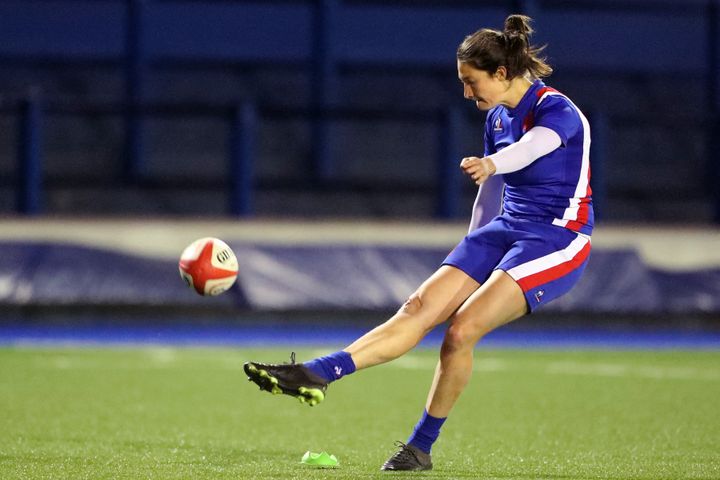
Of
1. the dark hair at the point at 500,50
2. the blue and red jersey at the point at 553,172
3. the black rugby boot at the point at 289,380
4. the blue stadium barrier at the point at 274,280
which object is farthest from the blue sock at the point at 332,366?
the blue stadium barrier at the point at 274,280

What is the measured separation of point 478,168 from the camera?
5645mm

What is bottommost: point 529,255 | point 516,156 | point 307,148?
point 307,148

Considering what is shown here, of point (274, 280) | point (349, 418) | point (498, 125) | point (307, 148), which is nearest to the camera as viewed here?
point (498, 125)

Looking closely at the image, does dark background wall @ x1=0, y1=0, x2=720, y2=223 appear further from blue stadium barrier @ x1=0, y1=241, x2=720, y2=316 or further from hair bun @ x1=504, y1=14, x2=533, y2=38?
hair bun @ x1=504, y1=14, x2=533, y2=38

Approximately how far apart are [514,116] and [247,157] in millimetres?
8160

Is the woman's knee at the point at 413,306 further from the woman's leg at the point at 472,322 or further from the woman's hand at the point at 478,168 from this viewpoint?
the woman's hand at the point at 478,168

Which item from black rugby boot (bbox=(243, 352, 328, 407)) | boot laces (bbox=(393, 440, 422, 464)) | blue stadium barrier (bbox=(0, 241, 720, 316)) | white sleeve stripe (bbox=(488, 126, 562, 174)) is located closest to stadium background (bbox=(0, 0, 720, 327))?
blue stadium barrier (bbox=(0, 241, 720, 316))

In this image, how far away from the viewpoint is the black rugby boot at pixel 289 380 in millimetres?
5641

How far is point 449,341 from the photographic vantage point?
6059mm

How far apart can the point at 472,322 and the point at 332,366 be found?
25.2 inches

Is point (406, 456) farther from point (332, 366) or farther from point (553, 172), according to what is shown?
point (553, 172)

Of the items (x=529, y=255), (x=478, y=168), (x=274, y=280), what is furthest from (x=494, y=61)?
(x=274, y=280)

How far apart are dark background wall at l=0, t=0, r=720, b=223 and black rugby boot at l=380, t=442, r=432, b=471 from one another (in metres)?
11.1

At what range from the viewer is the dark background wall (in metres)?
18.5
